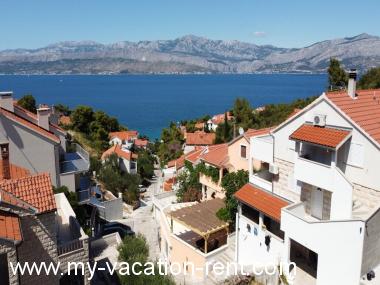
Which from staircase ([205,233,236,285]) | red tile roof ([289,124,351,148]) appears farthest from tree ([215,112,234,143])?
red tile roof ([289,124,351,148])

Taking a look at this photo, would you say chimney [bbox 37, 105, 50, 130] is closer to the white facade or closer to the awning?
the awning

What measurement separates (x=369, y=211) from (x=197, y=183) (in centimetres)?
1767

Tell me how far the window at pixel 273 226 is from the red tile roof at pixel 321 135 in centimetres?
477

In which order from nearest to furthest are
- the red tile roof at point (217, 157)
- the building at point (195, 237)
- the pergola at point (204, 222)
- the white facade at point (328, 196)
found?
the white facade at point (328, 196) < the building at point (195, 237) < the pergola at point (204, 222) < the red tile roof at point (217, 157)

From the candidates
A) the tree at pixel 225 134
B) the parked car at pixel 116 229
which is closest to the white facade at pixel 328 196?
the parked car at pixel 116 229

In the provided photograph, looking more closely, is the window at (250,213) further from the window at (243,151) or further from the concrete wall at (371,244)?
the concrete wall at (371,244)

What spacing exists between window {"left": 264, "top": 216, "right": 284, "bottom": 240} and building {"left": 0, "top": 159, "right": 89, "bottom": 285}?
8.74 metres

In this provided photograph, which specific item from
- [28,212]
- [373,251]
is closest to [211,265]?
[373,251]

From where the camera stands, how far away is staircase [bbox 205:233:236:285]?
60.0 feet

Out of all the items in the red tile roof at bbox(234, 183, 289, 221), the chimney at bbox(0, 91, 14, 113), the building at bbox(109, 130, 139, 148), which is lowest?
the building at bbox(109, 130, 139, 148)

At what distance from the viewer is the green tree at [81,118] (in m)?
60.2

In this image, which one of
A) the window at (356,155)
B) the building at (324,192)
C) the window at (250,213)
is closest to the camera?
the building at (324,192)

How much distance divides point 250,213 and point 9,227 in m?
11.9

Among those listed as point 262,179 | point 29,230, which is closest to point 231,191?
point 262,179
